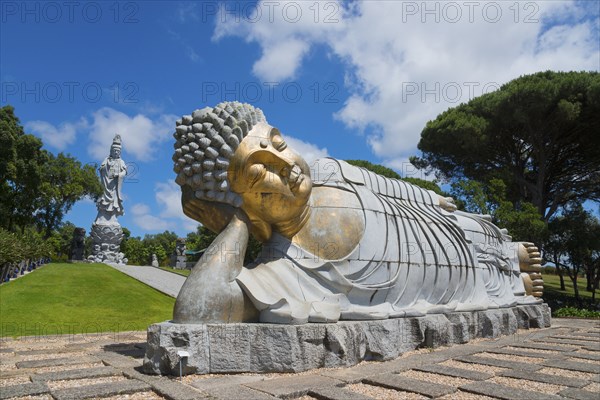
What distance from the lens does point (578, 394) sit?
4.07 m

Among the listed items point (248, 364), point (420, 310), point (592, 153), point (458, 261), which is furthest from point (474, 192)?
point (248, 364)

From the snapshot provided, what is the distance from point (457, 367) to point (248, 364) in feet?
8.12

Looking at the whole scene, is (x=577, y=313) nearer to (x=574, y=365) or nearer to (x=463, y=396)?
(x=574, y=365)

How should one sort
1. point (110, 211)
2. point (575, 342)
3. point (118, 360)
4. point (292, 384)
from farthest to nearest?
point (110, 211) → point (575, 342) → point (118, 360) → point (292, 384)

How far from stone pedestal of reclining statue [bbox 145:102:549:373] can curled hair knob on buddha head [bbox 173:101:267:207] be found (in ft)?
0.04

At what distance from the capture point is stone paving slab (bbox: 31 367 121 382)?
432 cm

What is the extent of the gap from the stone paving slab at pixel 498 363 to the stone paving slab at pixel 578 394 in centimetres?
103

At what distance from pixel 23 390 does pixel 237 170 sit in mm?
2961

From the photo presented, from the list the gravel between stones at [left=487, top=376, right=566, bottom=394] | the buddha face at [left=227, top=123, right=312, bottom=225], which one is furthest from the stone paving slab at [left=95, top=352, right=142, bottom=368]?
the gravel between stones at [left=487, top=376, right=566, bottom=394]

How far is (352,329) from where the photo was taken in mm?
5254

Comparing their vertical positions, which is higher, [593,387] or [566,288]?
[566,288]

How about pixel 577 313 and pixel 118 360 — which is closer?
pixel 118 360

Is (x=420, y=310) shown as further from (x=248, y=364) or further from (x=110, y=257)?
(x=110, y=257)

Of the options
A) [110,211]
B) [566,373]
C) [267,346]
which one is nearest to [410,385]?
[267,346]
